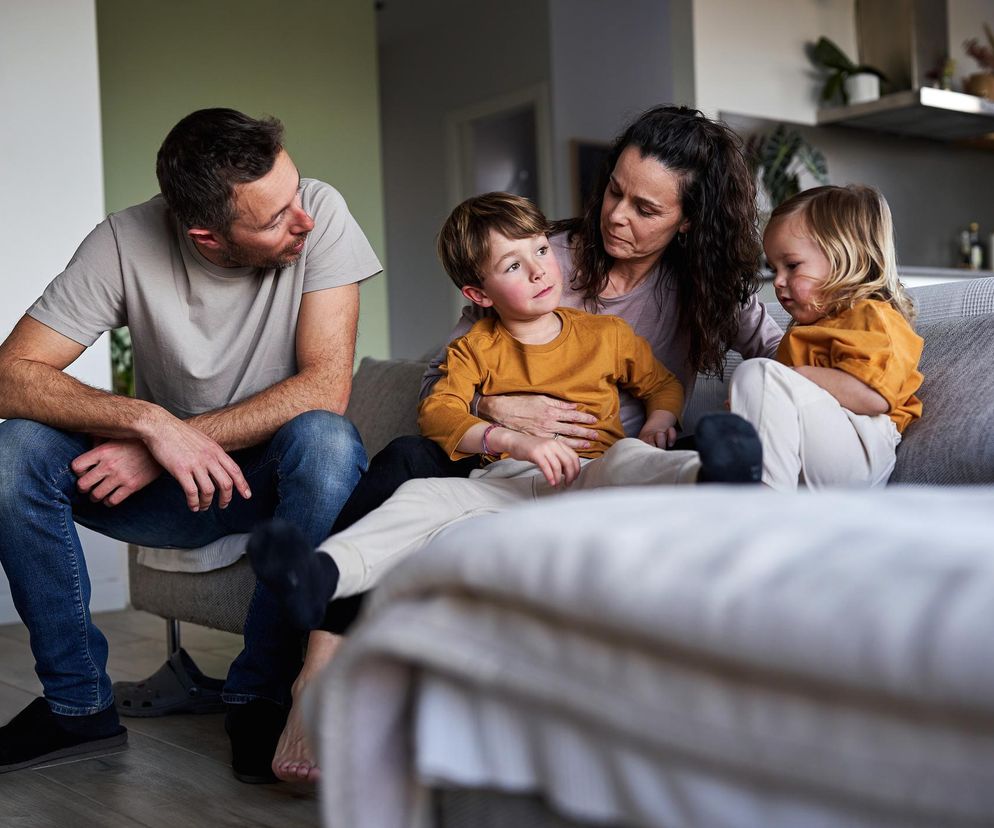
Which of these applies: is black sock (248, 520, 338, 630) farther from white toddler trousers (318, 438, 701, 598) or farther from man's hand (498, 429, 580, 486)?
man's hand (498, 429, 580, 486)

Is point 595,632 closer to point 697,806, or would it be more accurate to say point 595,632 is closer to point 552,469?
point 697,806

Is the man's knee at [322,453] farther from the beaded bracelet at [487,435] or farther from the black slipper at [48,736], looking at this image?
the black slipper at [48,736]

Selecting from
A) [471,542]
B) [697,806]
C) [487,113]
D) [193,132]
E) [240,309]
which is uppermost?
[487,113]

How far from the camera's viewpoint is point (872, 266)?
1756 mm

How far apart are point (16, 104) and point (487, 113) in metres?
4.19

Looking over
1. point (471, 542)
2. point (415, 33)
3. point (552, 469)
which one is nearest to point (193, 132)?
point (552, 469)

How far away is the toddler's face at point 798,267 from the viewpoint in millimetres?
1765

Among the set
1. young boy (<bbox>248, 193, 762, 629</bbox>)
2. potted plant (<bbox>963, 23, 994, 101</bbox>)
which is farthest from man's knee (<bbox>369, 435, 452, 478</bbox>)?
potted plant (<bbox>963, 23, 994, 101</bbox>)

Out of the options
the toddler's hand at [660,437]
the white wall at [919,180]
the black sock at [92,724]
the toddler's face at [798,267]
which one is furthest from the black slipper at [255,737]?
the white wall at [919,180]

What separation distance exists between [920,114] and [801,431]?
14.5ft

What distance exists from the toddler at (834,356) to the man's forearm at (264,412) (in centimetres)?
73

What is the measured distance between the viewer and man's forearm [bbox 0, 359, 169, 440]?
5.82 ft

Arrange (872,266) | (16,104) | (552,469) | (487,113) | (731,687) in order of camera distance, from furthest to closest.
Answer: (487,113), (16,104), (872,266), (552,469), (731,687)

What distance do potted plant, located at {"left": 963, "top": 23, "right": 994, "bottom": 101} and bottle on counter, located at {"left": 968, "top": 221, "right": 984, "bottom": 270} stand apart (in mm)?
815
